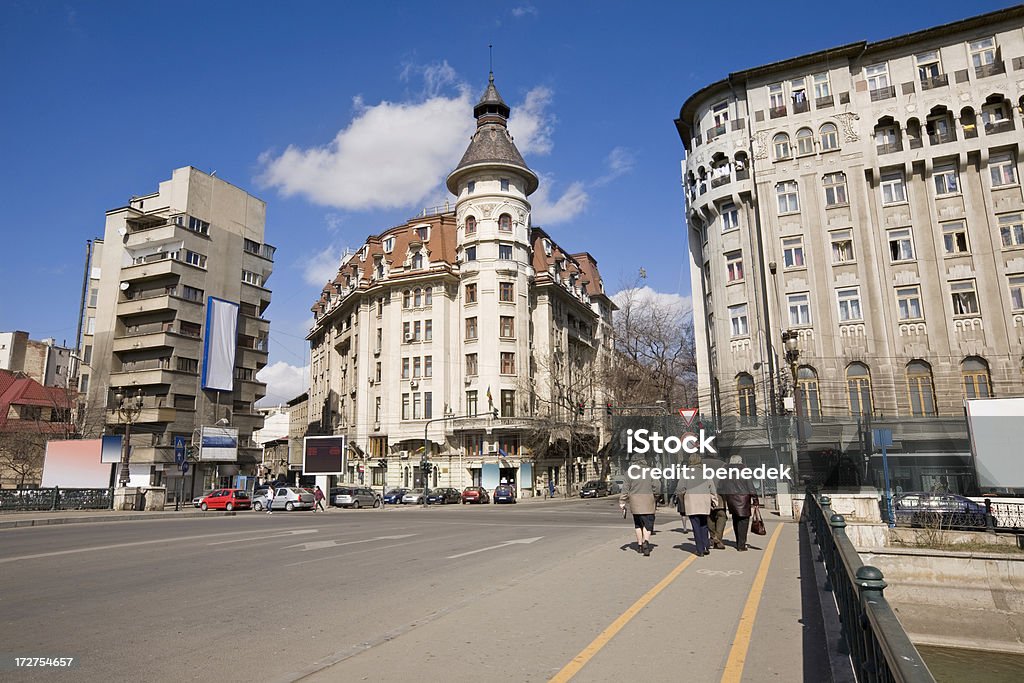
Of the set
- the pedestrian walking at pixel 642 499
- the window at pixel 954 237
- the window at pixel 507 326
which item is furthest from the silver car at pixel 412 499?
the window at pixel 954 237

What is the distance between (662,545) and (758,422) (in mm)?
21522

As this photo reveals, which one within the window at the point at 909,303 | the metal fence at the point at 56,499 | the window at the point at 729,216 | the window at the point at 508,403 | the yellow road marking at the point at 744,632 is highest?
the window at the point at 729,216

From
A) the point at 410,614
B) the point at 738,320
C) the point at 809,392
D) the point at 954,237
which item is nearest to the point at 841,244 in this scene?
the point at 954,237

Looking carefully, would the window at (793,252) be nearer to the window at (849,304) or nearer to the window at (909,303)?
the window at (849,304)

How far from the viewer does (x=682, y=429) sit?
29484 millimetres

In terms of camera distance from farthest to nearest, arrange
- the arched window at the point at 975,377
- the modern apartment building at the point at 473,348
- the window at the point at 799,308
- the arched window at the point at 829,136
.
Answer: the modern apartment building at the point at 473,348 → the arched window at the point at 829,136 → the window at the point at 799,308 → the arched window at the point at 975,377

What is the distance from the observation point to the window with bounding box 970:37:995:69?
1406 inches

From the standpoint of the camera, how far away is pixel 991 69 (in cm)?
3541

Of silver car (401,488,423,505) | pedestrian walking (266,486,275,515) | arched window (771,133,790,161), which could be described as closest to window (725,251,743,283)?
arched window (771,133,790,161)

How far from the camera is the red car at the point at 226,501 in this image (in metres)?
38.6

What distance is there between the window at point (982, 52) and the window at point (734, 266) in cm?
1593

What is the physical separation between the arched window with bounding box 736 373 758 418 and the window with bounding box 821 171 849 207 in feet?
36.4

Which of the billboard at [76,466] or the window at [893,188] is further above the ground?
the window at [893,188]

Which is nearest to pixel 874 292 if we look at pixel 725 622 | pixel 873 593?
pixel 725 622
